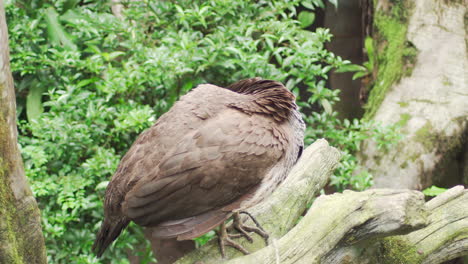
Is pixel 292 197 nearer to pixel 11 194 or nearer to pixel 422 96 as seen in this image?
pixel 11 194

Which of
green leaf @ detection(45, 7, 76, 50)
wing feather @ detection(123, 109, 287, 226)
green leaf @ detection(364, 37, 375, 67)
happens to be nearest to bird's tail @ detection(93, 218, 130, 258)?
wing feather @ detection(123, 109, 287, 226)

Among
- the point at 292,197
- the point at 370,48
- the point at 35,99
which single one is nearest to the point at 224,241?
the point at 292,197

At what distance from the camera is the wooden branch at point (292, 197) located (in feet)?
8.63

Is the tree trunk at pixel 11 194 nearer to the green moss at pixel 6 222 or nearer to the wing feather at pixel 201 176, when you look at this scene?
the green moss at pixel 6 222

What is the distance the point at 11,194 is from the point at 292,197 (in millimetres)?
1555

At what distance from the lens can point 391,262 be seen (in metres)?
2.36

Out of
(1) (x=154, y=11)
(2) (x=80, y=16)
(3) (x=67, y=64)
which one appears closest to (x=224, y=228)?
(3) (x=67, y=64)

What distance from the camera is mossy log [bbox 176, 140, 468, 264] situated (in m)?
2.09

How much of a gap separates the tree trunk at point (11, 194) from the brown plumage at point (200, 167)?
16.1 inches

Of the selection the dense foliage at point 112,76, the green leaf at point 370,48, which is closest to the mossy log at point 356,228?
the dense foliage at point 112,76

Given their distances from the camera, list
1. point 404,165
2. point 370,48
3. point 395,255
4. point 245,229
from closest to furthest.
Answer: point 395,255 → point 245,229 → point 404,165 → point 370,48

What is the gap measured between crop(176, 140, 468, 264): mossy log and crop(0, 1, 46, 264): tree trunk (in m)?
0.76

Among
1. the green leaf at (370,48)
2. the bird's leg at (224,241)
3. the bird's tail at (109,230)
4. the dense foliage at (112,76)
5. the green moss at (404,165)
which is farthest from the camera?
the green leaf at (370,48)

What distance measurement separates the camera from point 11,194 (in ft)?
6.37
